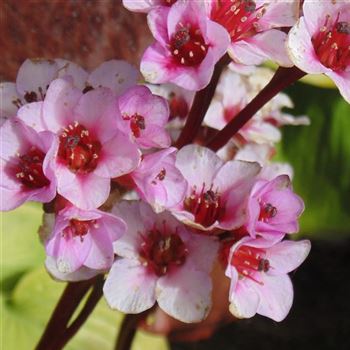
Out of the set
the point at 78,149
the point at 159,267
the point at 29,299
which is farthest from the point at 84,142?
the point at 29,299

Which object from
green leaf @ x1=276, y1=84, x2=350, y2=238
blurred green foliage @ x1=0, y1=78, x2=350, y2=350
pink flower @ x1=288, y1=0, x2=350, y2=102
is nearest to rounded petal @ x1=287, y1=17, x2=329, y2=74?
pink flower @ x1=288, y1=0, x2=350, y2=102

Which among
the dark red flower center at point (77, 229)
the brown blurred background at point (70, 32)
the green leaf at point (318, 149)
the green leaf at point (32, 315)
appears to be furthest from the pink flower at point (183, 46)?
the green leaf at point (318, 149)

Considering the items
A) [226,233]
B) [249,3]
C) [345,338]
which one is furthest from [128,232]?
[345,338]

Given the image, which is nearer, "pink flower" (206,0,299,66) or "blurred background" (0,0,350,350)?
"pink flower" (206,0,299,66)

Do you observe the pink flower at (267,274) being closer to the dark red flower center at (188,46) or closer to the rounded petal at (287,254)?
the rounded petal at (287,254)

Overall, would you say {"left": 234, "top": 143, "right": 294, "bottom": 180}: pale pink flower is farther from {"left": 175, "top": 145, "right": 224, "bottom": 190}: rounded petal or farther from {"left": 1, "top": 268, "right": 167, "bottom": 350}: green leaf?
{"left": 1, "top": 268, "right": 167, "bottom": 350}: green leaf

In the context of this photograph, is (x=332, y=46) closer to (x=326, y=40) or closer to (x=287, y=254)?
(x=326, y=40)

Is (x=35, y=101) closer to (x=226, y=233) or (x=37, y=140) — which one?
(x=37, y=140)
